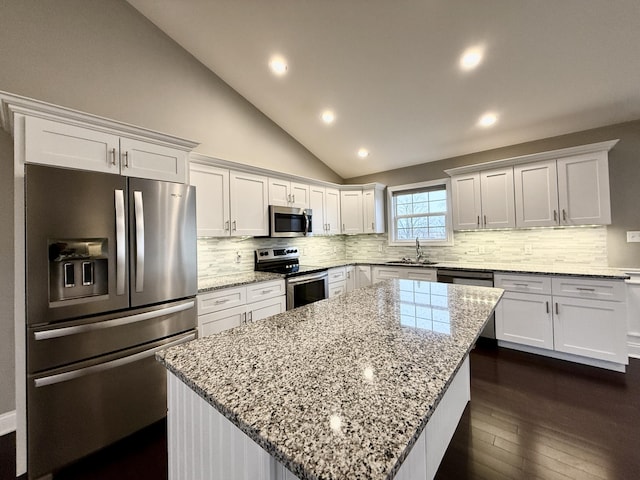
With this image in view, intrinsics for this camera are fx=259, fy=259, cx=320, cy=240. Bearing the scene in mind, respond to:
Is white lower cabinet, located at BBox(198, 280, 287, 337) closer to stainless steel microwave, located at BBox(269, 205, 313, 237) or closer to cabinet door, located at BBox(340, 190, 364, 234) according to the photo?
stainless steel microwave, located at BBox(269, 205, 313, 237)

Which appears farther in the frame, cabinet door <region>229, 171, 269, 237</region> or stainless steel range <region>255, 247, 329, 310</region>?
stainless steel range <region>255, 247, 329, 310</region>

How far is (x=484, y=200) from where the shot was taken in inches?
135

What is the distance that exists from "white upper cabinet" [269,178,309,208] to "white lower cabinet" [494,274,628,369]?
2.68m

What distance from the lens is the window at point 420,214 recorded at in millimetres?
4086

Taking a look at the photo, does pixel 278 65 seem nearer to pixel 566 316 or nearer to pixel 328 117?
pixel 328 117

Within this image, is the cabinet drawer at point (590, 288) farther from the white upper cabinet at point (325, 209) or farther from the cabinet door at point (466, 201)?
the white upper cabinet at point (325, 209)

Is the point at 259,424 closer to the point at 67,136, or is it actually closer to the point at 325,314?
the point at 325,314

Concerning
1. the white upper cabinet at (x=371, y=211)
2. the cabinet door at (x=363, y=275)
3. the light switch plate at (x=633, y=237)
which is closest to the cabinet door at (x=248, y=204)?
the cabinet door at (x=363, y=275)

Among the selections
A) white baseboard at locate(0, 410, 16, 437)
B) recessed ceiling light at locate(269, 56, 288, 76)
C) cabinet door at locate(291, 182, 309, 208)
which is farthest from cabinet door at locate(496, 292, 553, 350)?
white baseboard at locate(0, 410, 16, 437)

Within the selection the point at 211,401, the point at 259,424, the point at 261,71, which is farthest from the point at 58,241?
the point at 261,71

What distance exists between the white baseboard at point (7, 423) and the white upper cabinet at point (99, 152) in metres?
1.90

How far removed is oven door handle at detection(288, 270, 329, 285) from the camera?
3.13 m

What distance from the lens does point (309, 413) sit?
601mm

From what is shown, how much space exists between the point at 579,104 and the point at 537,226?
132cm
